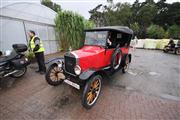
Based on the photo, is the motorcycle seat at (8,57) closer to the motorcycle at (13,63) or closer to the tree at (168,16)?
the motorcycle at (13,63)

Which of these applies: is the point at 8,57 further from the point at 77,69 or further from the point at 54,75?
the point at 77,69

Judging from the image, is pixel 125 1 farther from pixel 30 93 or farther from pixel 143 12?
pixel 30 93

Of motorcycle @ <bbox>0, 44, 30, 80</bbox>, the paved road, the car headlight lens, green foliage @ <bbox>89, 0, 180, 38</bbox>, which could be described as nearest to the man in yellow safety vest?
motorcycle @ <bbox>0, 44, 30, 80</bbox>

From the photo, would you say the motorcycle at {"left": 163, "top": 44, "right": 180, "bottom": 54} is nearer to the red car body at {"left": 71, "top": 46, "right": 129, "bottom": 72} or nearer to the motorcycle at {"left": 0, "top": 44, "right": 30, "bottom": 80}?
the red car body at {"left": 71, "top": 46, "right": 129, "bottom": 72}

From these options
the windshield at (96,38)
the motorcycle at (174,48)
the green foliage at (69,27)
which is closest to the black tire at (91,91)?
the windshield at (96,38)

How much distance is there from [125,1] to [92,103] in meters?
34.9

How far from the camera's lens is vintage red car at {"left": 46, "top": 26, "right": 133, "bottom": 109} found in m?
3.09

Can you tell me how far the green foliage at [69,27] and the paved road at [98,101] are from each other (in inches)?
222

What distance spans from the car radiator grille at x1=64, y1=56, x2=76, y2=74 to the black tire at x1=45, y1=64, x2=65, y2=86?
51cm

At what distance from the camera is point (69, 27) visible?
374 inches

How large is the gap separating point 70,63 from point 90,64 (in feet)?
1.83

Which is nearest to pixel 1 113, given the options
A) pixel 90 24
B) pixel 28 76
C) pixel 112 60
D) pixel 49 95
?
pixel 49 95

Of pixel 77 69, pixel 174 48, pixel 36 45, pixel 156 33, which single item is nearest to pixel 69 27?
pixel 36 45

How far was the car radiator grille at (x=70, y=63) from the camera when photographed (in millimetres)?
3240
